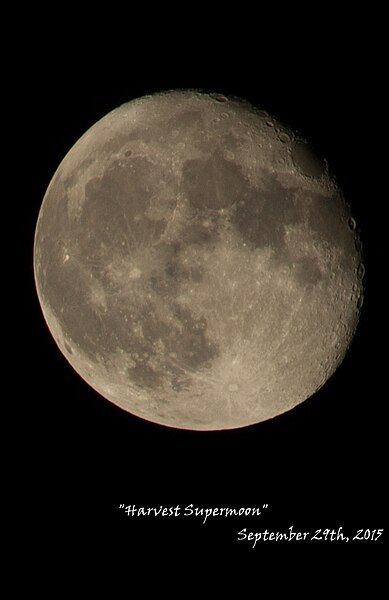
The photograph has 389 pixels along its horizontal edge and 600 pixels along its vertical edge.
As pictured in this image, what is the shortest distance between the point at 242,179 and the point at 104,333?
61.4 inches

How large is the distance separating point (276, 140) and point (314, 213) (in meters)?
0.66

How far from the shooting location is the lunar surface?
473cm

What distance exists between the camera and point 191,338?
15.9ft

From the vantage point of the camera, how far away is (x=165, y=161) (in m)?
4.83

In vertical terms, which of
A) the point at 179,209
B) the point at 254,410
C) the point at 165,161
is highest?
the point at 165,161

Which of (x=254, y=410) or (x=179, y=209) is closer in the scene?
(x=179, y=209)

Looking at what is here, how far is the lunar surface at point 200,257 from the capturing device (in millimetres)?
4727

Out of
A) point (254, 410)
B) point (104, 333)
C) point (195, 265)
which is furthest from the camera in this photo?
point (254, 410)

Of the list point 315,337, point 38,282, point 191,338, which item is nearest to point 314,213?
point 315,337

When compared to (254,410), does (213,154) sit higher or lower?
higher

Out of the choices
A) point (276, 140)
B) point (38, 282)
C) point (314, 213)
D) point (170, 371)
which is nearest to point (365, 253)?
point (314, 213)

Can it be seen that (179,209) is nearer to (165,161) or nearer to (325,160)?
(165,161)

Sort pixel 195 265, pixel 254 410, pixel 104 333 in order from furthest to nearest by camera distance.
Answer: pixel 254 410 → pixel 104 333 → pixel 195 265

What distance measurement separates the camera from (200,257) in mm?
4699
